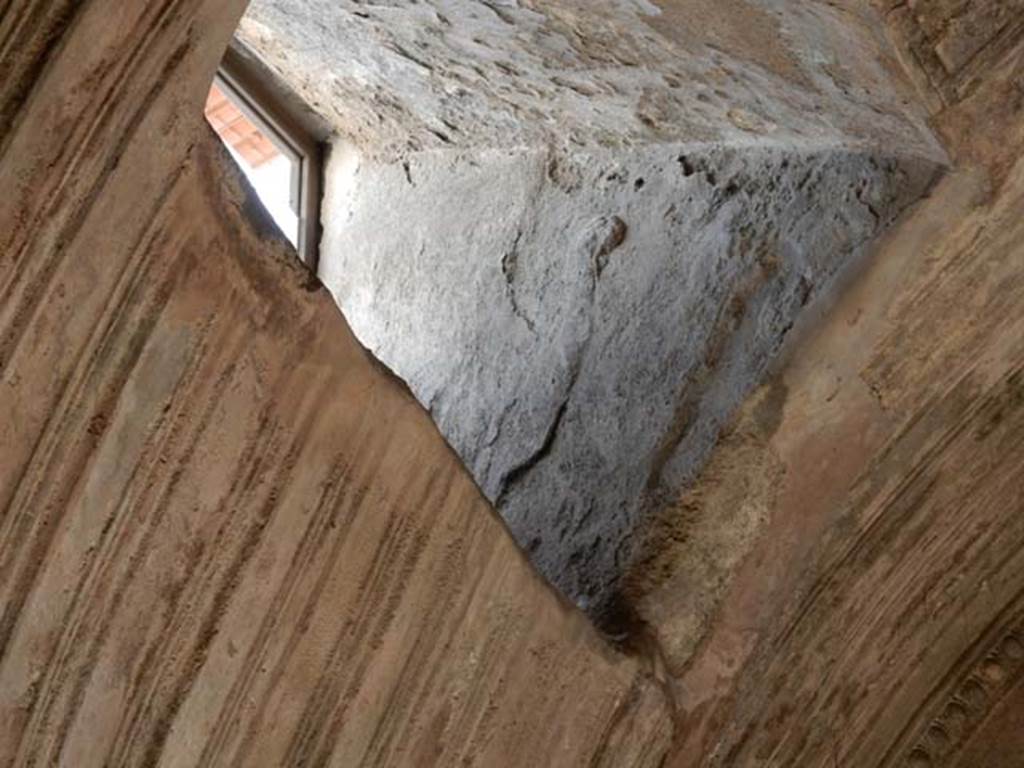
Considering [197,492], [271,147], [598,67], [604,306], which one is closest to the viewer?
[197,492]

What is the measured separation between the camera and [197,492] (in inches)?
107

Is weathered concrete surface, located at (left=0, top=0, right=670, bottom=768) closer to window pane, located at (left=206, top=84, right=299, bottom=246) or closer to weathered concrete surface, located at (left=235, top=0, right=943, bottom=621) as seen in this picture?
weathered concrete surface, located at (left=235, top=0, right=943, bottom=621)

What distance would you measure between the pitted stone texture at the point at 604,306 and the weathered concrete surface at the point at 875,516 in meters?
0.07

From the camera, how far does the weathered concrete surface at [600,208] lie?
3082 millimetres

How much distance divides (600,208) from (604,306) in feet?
0.62

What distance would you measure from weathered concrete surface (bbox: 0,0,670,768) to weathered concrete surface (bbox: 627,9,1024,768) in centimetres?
34

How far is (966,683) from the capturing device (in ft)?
12.9

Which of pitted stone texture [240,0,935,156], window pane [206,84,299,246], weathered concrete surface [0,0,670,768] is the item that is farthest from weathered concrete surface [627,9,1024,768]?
window pane [206,84,299,246]

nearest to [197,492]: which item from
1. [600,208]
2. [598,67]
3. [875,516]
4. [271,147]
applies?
[598,67]

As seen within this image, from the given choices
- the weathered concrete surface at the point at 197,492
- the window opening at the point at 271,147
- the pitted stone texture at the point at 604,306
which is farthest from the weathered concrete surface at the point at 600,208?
the weathered concrete surface at the point at 197,492

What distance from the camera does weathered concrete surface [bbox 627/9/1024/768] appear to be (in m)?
3.26

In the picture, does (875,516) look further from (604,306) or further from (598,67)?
(598,67)

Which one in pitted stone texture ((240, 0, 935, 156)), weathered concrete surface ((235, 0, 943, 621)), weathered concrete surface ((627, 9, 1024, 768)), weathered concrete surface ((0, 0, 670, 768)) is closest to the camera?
weathered concrete surface ((0, 0, 670, 768))

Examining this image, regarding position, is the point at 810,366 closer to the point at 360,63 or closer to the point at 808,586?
the point at 808,586
